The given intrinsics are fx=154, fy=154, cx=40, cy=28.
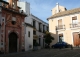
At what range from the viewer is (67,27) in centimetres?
3338

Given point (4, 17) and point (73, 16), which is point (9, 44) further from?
point (73, 16)

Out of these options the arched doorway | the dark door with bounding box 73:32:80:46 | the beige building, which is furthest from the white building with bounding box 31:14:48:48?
the arched doorway

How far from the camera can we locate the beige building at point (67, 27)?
105 ft

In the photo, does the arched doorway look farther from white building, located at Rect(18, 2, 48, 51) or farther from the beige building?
the beige building

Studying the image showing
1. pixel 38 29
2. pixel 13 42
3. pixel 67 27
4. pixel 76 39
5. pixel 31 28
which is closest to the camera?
pixel 13 42

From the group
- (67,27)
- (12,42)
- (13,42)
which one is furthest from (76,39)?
(12,42)

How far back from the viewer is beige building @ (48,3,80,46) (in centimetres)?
3200

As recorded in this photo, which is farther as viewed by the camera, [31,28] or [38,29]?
[38,29]

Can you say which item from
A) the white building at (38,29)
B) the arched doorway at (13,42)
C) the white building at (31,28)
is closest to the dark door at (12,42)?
the arched doorway at (13,42)

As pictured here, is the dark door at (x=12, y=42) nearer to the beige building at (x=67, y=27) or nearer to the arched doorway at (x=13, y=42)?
the arched doorway at (x=13, y=42)

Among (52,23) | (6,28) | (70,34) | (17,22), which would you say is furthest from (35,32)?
(6,28)

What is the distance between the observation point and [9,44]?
23.1 metres

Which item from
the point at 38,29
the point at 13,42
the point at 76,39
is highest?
the point at 38,29

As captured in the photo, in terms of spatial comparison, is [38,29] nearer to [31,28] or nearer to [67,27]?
[67,27]
